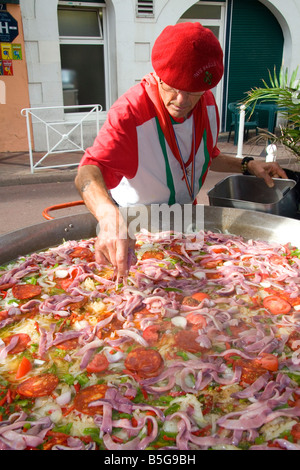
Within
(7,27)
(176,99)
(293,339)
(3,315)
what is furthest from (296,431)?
(7,27)

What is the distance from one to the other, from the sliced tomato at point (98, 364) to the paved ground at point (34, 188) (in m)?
5.67

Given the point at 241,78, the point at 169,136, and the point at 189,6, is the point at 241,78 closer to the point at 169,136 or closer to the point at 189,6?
the point at 189,6

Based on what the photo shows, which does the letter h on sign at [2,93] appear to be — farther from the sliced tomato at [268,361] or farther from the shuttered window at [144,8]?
the sliced tomato at [268,361]

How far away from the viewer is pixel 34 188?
32.8 feet

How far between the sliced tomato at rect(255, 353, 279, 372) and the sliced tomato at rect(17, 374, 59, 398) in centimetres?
91

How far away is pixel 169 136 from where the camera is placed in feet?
9.61

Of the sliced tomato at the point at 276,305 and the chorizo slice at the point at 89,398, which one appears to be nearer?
the chorizo slice at the point at 89,398

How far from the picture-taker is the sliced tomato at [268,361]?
1863 millimetres

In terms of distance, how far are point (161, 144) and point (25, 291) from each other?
1.34 metres

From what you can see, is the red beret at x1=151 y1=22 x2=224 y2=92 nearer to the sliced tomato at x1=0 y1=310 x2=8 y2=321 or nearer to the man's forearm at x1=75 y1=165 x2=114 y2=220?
the man's forearm at x1=75 y1=165 x2=114 y2=220

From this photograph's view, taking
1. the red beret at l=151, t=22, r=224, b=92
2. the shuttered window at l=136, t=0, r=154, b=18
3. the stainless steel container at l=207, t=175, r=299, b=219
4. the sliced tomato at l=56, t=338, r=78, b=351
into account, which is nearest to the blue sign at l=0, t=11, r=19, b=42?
the shuttered window at l=136, t=0, r=154, b=18

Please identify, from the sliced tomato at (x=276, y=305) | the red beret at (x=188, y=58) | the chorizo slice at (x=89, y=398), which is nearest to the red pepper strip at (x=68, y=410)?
the chorizo slice at (x=89, y=398)

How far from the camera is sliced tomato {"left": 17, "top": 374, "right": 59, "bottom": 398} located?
69.9 inches

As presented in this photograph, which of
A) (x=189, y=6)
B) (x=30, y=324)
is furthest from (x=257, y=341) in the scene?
(x=189, y=6)
